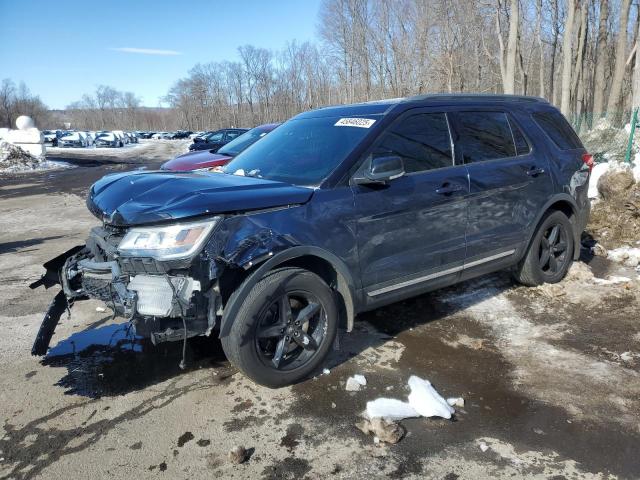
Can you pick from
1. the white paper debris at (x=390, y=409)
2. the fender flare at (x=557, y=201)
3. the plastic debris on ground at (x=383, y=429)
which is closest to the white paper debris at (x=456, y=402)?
the white paper debris at (x=390, y=409)

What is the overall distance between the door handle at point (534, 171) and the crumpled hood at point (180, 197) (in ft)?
8.18

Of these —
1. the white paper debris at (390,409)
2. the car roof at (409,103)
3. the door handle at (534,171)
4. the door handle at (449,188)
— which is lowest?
the white paper debris at (390,409)

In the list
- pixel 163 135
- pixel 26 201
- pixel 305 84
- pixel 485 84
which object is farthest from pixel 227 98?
pixel 26 201

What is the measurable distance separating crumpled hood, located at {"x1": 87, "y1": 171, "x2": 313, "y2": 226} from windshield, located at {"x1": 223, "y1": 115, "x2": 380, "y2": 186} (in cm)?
23

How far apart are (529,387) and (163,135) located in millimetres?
88570

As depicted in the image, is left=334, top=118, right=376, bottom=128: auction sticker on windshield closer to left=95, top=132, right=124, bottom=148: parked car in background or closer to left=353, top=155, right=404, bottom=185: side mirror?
left=353, top=155, right=404, bottom=185: side mirror

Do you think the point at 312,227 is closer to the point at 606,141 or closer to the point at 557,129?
the point at 557,129

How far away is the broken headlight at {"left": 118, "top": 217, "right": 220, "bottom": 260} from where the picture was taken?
9.86 feet

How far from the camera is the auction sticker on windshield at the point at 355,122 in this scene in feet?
12.8

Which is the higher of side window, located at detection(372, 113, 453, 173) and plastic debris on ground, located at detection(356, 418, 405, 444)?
side window, located at detection(372, 113, 453, 173)

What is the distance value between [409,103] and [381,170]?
0.92 metres

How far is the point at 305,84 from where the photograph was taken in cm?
7794

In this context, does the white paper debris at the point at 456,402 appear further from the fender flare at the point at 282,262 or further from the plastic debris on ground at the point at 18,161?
the plastic debris on ground at the point at 18,161

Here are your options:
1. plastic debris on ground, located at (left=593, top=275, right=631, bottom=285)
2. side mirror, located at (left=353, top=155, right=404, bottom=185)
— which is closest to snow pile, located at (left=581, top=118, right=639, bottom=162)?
plastic debris on ground, located at (left=593, top=275, right=631, bottom=285)
